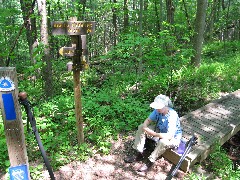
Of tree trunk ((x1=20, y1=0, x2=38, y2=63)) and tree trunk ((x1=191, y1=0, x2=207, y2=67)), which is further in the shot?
tree trunk ((x1=191, y1=0, x2=207, y2=67))

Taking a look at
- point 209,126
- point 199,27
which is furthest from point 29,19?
point 209,126

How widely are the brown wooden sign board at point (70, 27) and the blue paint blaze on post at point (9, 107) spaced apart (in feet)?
7.41

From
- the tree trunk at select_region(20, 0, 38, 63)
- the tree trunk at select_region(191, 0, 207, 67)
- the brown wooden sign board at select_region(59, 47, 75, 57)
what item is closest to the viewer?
the brown wooden sign board at select_region(59, 47, 75, 57)

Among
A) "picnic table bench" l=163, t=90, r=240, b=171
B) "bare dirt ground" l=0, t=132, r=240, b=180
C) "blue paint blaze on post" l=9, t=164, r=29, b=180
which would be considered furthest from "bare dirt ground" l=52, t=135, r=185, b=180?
"blue paint blaze on post" l=9, t=164, r=29, b=180

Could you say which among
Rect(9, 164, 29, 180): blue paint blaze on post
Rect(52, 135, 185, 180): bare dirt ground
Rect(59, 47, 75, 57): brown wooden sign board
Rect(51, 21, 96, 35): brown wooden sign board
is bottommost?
Rect(52, 135, 185, 180): bare dirt ground

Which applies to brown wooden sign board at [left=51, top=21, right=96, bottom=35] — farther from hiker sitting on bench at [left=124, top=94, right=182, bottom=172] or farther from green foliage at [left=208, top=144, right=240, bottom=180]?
green foliage at [left=208, top=144, right=240, bottom=180]

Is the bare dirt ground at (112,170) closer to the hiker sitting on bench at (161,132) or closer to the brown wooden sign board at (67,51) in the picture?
the hiker sitting on bench at (161,132)

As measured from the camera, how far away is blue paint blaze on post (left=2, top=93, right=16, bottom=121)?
8.14 ft

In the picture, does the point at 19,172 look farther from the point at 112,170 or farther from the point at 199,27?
the point at 199,27

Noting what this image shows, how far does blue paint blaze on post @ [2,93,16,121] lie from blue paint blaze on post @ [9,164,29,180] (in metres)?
0.58

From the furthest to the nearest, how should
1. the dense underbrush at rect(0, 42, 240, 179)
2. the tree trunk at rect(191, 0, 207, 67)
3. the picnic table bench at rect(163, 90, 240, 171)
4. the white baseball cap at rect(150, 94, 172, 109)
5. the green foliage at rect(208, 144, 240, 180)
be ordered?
the tree trunk at rect(191, 0, 207, 67) < the dense underbrush at rect(0, 42, 240, 179) < the picnic table bench at rect(163, 90, 240, 171) < the white baseball cap at rect(150, 94, 172, 109) < the green foliage at rect(208, 144, 240, 180)

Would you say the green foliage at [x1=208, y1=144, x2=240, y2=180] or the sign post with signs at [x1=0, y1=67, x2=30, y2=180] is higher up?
the sign post with signs at [x1=0, y1=67, x2=30, y2=180]

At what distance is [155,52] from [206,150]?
372cm

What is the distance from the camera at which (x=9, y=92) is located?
247cm
